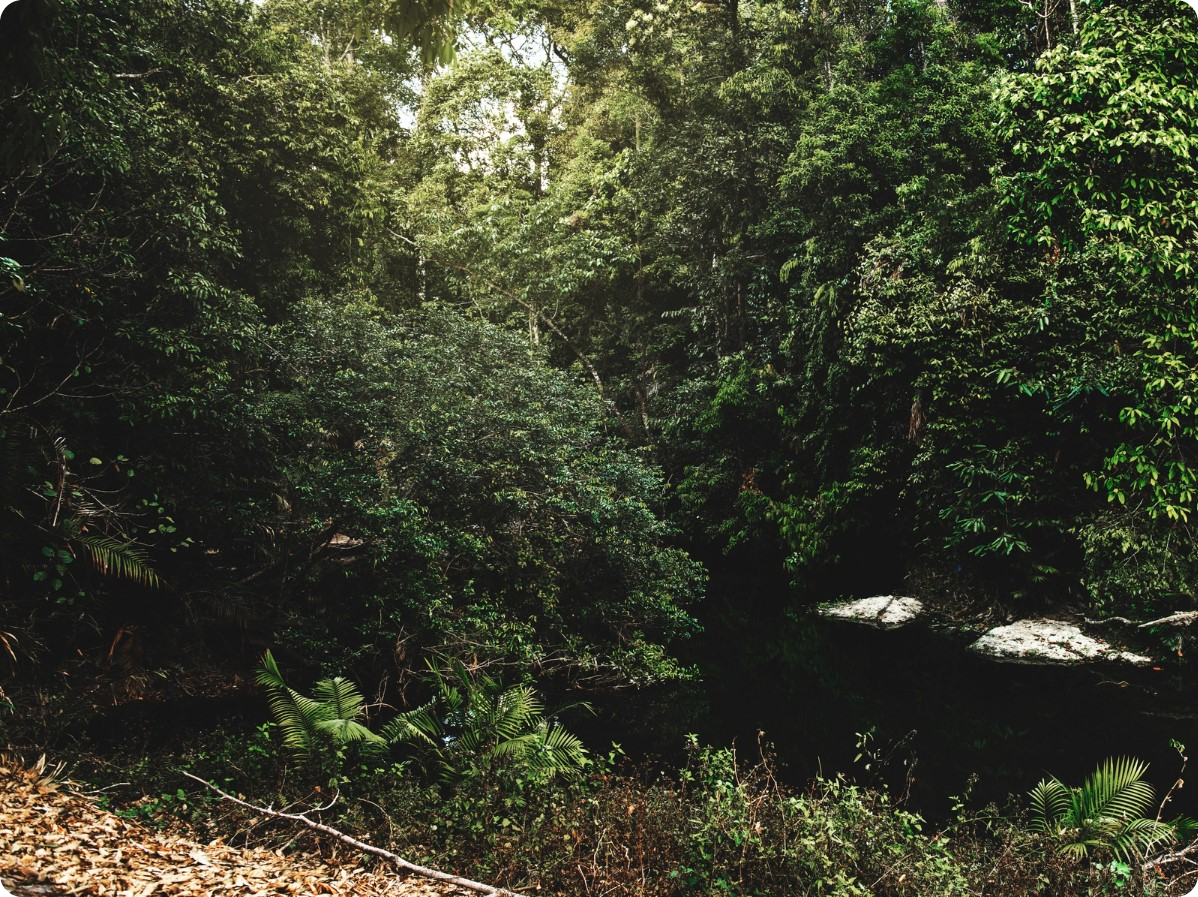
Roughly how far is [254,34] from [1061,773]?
17809 millimetres

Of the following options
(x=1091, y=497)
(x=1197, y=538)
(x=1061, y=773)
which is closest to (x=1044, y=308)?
(x=1091, y=497)

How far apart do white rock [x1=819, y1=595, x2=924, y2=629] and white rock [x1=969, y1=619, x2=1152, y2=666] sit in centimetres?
156

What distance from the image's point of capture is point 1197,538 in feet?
31.6

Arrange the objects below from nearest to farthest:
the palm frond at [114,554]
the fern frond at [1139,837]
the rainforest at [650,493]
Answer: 1. the fern frond at [1139,837]
2. the rainforest at [650,493]
3. the palm frond at [114,554]

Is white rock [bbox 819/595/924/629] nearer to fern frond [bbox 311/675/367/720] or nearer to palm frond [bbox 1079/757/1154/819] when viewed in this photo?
palm frond [bbox 1079/757/1154/819]

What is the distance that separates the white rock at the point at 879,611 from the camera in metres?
13.4

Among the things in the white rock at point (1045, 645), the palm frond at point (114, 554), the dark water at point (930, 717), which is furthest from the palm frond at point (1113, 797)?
the palm frond at point (114, 554)

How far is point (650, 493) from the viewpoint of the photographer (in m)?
13.1

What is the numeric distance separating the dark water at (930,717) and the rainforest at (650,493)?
0.09 m

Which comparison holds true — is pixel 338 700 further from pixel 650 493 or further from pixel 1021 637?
pixel 1021 637

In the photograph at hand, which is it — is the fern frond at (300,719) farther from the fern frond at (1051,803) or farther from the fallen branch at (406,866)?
the fern frond at (1051,803)

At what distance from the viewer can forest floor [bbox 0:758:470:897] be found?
3611 mm

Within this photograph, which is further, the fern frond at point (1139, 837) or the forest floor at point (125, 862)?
the fern frond at point (1139, 837)

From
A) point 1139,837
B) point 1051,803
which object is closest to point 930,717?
point 1051,803
